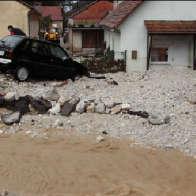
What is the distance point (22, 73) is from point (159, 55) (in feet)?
29.2

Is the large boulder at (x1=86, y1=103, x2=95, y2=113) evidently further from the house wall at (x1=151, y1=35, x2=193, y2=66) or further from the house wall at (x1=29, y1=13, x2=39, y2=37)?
the house wall at (x1=29, y1=13, x2=39, y2=37)

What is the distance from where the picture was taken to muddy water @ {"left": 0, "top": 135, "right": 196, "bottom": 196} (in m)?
10.8

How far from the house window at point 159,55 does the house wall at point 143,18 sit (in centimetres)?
42

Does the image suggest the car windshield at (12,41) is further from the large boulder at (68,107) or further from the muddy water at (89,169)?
the muddy water at (89,169)

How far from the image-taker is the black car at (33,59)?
65.2ft

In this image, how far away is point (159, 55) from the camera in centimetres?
2706

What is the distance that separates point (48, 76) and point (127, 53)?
6623 mm

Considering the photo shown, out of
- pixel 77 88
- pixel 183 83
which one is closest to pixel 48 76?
pixel 77 88

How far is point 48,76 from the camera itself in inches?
827

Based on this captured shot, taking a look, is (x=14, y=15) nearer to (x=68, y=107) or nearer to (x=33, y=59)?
(x=33, y=59)

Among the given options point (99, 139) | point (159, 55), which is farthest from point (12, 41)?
point (159, 55)

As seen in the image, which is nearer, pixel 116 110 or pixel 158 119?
pixel 158 119

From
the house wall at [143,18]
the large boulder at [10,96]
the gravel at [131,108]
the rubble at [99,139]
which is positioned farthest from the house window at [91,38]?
the rubble at [99,139]

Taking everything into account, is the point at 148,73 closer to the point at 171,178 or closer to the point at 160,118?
the point at 160,118
